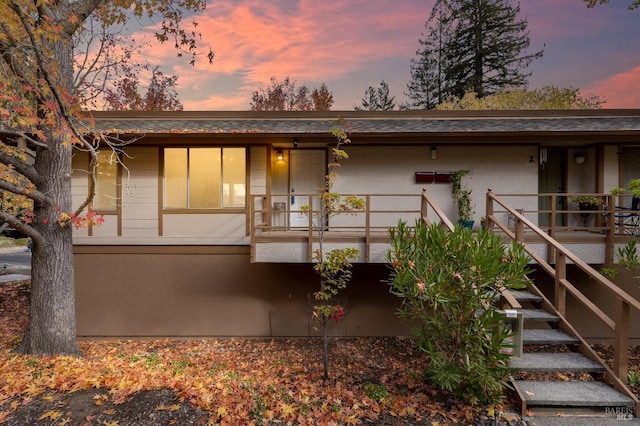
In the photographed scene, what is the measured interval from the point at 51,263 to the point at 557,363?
7.45m

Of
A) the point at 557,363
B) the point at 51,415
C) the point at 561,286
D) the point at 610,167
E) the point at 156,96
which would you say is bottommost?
the point at 51,415

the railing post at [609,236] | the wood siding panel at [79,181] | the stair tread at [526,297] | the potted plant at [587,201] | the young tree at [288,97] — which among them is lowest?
the stair tread at [526,297]

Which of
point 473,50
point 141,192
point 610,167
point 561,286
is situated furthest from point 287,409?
point 473,50

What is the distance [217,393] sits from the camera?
3623 mm

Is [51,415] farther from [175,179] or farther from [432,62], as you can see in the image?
[432,62]

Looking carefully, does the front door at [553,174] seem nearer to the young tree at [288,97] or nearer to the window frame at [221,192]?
the window frame at [221,192]

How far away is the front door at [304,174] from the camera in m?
7.69

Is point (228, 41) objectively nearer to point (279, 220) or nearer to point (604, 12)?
point (279, 220)

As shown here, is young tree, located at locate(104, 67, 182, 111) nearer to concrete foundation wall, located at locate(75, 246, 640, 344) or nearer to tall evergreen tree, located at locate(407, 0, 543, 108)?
concrete foundation wall, located at locate(75, 246, 640, 344)

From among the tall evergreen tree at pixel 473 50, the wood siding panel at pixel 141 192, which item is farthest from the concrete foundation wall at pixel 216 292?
the tall evergreen tree at pixel 473 50

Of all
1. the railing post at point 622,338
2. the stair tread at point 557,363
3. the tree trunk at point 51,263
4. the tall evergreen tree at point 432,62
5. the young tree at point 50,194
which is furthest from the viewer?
the tall evergreen tree at point 432,62

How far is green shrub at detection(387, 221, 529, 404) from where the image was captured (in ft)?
10.5

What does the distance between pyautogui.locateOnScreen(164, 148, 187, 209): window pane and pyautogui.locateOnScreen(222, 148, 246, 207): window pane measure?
2.97ft

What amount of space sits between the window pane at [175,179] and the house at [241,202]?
0.02 metres
